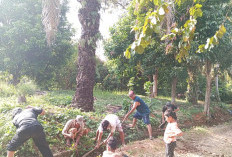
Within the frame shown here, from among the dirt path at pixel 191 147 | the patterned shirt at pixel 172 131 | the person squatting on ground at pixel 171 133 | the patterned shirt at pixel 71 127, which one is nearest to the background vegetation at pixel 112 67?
the patterned shirt at pixel 71 127

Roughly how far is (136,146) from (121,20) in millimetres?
8527

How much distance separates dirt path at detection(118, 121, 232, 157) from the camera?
536cm

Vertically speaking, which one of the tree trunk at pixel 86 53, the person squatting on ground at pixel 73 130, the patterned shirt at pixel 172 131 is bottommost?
the person squatting on ground at pixel 73 130

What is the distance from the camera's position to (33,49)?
13.7 m

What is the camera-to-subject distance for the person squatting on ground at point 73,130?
209 inches

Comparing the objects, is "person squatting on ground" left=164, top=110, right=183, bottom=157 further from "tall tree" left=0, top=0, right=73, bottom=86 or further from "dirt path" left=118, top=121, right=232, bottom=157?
"tall tree" left=0, top=0, right=73, bottom=86

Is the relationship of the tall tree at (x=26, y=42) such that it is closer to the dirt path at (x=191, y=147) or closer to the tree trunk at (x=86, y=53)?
the tree trunk at (x=86, y=53)

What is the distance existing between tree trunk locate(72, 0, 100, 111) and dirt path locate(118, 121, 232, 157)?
2.76 metres

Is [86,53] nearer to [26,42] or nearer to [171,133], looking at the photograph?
[171,133]

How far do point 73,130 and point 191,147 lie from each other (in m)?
3.67

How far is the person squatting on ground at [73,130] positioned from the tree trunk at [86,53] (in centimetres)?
219

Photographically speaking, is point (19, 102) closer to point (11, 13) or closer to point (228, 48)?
point (11, 13)

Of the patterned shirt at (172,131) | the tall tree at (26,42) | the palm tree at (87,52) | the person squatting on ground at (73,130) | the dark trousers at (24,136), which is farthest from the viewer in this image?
the tall tree at (26,42)

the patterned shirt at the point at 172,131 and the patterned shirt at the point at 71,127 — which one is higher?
the patterned shirt at the point at 172,131
